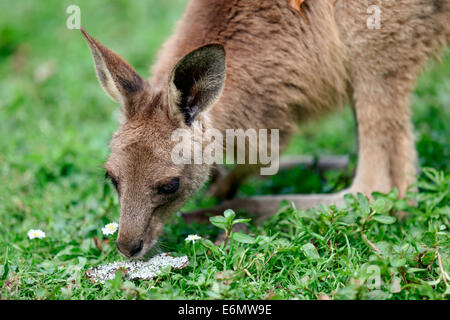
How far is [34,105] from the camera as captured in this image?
5.45m

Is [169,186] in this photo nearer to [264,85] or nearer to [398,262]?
[264,85]

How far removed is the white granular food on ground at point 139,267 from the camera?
2781 millimetres

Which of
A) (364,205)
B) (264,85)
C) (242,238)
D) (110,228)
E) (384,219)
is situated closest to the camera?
(242,238)

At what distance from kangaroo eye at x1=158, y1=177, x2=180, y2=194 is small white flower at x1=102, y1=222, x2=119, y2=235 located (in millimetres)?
417

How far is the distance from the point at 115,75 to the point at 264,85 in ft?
3.20

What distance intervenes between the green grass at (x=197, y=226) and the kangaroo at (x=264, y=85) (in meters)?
0.30

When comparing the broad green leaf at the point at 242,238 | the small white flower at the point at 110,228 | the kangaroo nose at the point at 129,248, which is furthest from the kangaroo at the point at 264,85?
the broad green leaf at the point at 242,238

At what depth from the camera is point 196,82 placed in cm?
296

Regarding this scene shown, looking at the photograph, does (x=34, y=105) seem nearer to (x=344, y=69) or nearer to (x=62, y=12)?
(x=62, y=12)

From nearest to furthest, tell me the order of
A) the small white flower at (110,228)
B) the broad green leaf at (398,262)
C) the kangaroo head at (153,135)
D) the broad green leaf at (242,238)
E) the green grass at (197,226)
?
the broad green leaf at (398,262) < the green grass at (197,226) < the broad green leaf at (242,238) < the kangaroo head at (153,135) < the small white flower at (110,228)

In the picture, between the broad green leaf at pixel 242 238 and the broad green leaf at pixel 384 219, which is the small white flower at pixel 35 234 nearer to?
the broad green leaf at pixel 242 238

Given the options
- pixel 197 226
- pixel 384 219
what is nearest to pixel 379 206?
pixel 384 219

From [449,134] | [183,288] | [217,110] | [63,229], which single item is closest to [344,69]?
[217,110]

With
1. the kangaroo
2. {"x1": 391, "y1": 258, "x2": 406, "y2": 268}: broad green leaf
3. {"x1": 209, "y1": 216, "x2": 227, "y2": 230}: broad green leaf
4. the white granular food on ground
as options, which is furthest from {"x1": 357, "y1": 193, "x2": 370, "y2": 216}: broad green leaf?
the white granular food on ground
